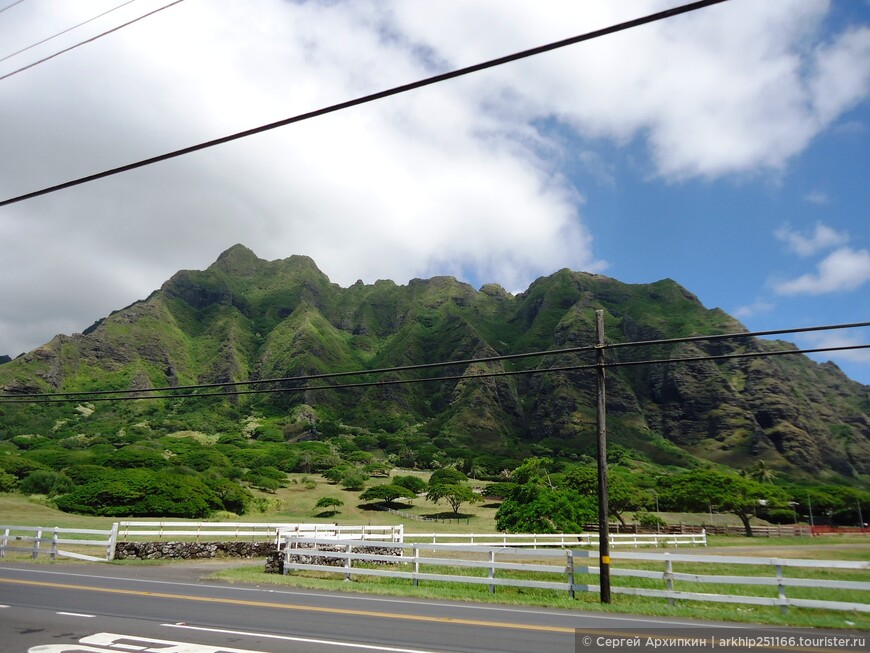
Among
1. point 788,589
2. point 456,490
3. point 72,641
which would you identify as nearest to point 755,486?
point 456,490

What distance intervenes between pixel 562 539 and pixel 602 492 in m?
30.1

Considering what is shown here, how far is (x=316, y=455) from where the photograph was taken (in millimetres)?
135625

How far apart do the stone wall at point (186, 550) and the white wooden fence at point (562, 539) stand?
40.5 ft

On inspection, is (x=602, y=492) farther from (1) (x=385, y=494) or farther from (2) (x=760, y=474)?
(2) (x=760, y=474)

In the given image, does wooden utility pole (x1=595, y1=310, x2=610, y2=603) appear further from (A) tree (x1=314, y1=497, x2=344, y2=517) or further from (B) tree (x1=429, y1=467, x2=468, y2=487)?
(B) tree (x1=429, y1=467, x2=468, y2=487)

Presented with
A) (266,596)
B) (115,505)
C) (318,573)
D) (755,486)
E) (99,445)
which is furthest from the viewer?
(99,445)

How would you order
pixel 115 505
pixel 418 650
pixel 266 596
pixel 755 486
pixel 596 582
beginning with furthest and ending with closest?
pixel 755 486
pixel 115 505
pixel 596 582
pixel 266 596
pixel 418 650

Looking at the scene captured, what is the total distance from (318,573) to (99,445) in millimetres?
135701

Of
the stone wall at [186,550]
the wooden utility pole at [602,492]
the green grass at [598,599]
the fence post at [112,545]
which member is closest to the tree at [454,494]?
the stone wall at [186,550]

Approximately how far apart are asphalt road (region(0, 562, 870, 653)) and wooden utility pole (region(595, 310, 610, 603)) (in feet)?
6.90

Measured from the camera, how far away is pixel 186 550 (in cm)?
2591

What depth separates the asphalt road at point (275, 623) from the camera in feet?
28.3

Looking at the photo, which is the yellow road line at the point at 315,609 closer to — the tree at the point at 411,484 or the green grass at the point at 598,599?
the green grass at the point at 598,599

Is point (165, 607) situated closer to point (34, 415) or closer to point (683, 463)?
point (683, 463)
